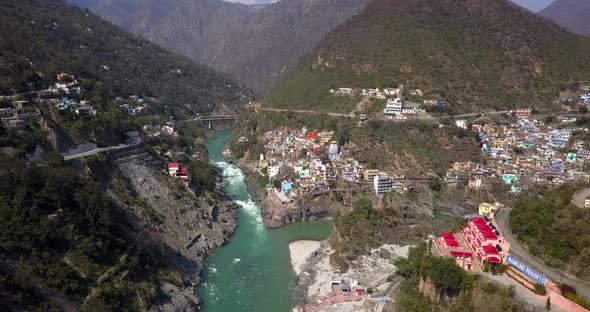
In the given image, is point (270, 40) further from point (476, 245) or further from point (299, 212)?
point (476, 245)

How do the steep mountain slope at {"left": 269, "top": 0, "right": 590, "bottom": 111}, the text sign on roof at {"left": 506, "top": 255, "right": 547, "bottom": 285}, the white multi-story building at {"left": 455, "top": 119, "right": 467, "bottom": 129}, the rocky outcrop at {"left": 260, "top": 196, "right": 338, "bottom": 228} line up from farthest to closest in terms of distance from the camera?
the steep mountain slope at {"left": 269, "top": 0, "right": 590, "bottom": 111}, the white multi-story building at {"left": 455, "top": 119, "right": 467, "bottom": 129}, the rocky outcrop at {"left": 260, "top": 196, "right": 338, "bottom": 228}, the text sign on roof at {"left": 506, "top": 255, "right": 547, "bottom": 285}

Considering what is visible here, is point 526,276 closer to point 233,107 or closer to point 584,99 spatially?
point 584,99

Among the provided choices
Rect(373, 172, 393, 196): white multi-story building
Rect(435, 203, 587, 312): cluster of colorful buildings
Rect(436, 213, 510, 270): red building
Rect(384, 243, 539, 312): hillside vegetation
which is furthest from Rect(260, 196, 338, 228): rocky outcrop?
Rect(436, 213, 510, 270): red building

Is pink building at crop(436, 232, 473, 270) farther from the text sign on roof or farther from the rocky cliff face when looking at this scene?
the rocky cliff face

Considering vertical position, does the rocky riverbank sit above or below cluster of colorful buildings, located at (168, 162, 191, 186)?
below

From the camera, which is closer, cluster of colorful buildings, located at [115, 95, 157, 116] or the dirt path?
the dirt path

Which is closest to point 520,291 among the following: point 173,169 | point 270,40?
point 173,169

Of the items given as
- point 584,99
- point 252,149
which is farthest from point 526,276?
point 584,99
